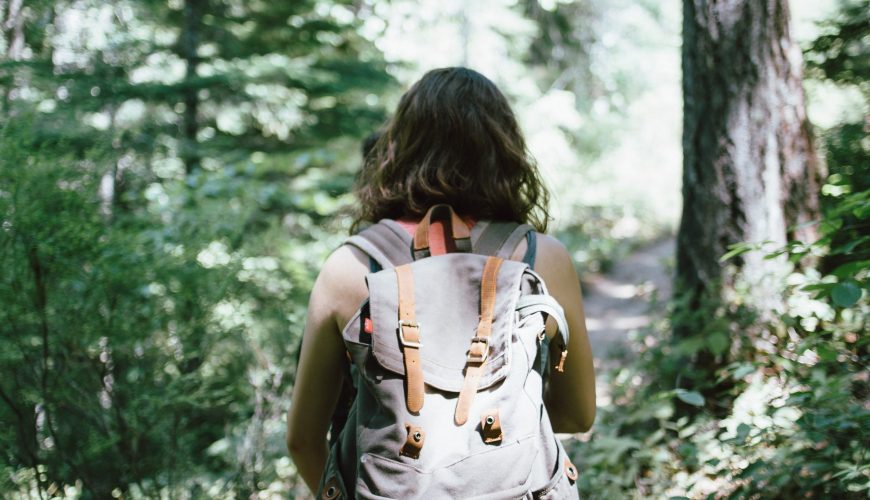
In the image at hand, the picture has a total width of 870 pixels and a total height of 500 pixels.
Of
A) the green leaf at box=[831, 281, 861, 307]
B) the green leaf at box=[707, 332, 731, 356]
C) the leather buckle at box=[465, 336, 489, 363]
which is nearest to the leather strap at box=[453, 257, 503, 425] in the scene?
the leather buckle at box=[465, 336, 489, 363]

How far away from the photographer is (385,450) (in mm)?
1304

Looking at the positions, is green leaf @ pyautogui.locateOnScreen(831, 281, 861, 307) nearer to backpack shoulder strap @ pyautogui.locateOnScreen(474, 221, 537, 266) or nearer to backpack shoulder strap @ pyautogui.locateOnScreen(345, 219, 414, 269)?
backpack shoulder strap @ pyautogui.locateOnScreen(474, 221, 537, 266)

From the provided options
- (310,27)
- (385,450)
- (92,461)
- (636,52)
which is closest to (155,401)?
(92,461)

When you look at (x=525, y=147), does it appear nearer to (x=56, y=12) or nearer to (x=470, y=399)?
(x=470, y=399)

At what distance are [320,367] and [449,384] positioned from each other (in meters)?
0.45

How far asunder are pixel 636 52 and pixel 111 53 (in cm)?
1368

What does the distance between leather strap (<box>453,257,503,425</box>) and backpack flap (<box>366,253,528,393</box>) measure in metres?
0.01

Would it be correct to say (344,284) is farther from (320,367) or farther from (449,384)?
(449,384)

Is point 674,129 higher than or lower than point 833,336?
higher

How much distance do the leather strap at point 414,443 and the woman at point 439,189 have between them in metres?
0.38

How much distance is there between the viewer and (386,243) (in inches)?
61.3

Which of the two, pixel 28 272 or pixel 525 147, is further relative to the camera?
pixel 28 272

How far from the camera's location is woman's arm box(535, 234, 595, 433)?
5.32 feet

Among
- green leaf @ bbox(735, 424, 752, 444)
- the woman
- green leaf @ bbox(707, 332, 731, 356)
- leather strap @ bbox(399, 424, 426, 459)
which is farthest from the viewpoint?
green leaf @ bbox(707, 332, 731, 356)
